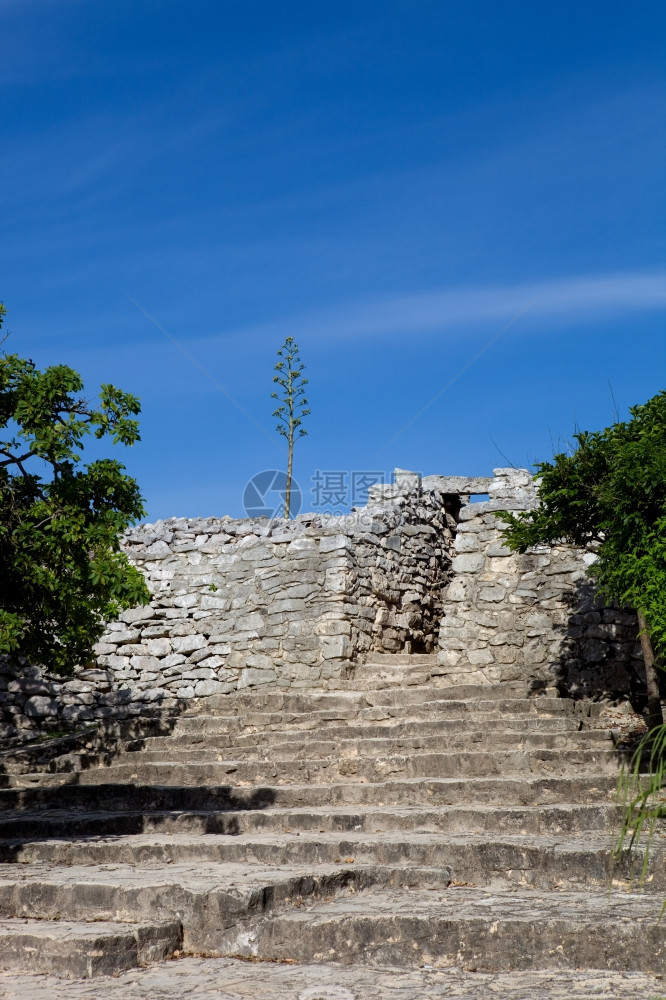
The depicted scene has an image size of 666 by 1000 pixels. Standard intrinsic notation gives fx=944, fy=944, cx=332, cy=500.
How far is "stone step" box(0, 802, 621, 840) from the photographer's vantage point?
6.63 meters

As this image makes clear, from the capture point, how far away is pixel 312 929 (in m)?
4.76

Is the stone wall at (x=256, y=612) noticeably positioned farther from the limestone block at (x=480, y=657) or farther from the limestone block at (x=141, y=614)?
the limestone block at (x=480, y=657)

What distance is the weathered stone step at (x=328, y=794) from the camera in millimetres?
7473

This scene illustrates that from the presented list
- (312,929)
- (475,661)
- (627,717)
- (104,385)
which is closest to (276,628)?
(475,661)

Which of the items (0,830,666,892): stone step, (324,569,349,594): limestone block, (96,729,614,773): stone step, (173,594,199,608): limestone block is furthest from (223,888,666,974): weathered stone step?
(173,594,199,608): limestone block

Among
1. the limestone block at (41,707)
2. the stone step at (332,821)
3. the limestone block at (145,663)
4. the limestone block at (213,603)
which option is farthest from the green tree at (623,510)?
the limestone block at (41,707)

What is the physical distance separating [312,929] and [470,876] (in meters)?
1.40

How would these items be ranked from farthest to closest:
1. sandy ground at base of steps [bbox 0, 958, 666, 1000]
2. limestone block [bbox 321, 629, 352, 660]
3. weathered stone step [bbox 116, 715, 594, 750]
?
limestone block [bbox 321, 629, 352, 660]
weathered stone step [bbox 116, 715, 594, 750]
sandy ground at base of steps [bbox 0, 958, 666, 1000]

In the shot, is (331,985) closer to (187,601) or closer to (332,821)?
(332,821)

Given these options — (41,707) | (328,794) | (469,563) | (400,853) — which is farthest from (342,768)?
(41,707)

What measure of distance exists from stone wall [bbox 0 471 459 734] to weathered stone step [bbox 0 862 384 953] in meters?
6.42

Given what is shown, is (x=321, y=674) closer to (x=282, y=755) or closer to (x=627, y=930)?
(x=282, y=755)

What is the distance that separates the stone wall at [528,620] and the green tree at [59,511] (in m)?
5.20

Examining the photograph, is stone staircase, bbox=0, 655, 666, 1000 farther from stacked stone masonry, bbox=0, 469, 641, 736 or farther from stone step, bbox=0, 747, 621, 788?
stacked stone masonry, bbox=0, 469, 641, 736
